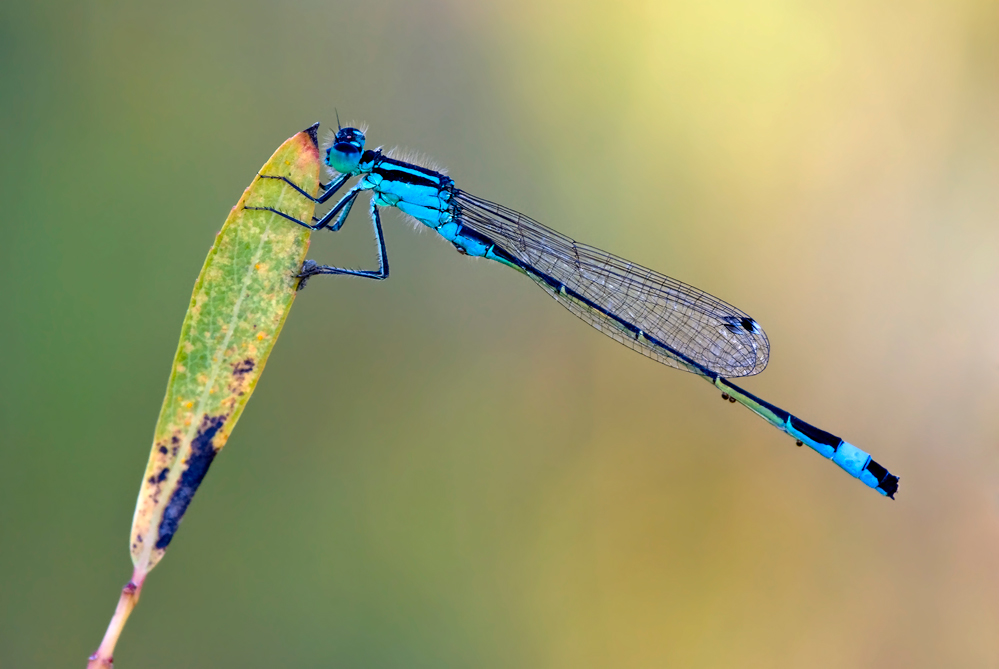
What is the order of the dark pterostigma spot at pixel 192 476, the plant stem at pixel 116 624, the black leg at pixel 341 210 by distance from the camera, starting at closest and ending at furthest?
the plant stem at pixel 116 624 → the dark pterostigma spot at pixel 192 476 → the black leg at pixel 341 210

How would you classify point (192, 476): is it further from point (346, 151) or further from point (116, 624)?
point (346, 151)

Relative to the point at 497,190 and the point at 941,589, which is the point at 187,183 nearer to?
the point at 497,190

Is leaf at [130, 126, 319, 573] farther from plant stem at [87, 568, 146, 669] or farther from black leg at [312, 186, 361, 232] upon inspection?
black leg at [312, 186, 361, 232]

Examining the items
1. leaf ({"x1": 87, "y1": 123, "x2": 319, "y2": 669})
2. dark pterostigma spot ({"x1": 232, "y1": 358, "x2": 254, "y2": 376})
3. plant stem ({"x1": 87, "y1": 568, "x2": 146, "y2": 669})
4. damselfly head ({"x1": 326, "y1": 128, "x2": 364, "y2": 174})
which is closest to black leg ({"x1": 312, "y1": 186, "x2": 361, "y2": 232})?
damselfly head ({"x1": 326, "y1": 128, "x2": 364, "y2": 174})

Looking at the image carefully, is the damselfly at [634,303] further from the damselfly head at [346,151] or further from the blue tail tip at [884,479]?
the damselfly head at [346,151]

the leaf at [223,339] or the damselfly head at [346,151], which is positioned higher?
the damselfly head at [346,151]

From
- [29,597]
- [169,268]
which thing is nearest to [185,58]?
[169,268]

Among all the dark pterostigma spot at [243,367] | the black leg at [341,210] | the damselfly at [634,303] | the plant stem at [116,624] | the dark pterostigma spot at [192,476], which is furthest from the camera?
the damselfly at [634,303]

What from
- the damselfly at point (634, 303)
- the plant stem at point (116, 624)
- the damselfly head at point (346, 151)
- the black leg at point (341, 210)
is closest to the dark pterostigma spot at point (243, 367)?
the plant stem at point (116, 624)
